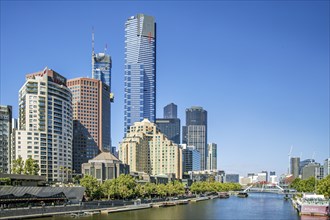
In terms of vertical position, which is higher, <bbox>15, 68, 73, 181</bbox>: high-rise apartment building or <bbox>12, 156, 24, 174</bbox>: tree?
<bbox>15, 68, 73, 181</bbox>: high-rise apartment building

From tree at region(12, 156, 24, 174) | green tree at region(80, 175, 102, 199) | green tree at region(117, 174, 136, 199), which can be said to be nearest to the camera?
green tree at region(80, 175, 102, 199)

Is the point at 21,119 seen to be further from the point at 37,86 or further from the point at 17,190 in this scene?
the point at 17,190

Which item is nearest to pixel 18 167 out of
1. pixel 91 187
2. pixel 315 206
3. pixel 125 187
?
pixel 91 187

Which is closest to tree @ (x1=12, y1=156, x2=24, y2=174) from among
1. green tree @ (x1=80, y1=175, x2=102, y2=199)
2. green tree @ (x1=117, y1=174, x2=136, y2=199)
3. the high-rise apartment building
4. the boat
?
green tree @ (x1=80, y1=175, x2=102, y2=199)

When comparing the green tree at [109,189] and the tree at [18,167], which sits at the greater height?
the tree at [18,167]

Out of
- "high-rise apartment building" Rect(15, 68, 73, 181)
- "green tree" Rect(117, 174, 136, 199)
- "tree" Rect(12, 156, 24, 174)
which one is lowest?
"green tree" Rect(117, 174, 136, 199)

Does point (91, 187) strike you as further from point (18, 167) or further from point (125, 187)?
point (18, 167)

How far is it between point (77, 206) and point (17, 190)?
16.8 m

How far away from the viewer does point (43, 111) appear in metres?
192

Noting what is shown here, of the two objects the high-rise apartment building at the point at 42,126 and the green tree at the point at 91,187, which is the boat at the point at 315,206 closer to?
the green tree at the point at 91,187

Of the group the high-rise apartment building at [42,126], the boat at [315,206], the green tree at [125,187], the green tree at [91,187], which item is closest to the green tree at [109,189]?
the green tree at [125,187]

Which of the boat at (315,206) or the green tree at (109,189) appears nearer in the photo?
the boat at (315,206)

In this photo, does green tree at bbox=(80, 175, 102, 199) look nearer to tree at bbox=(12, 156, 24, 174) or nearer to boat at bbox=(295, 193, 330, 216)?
tree at bbox=(12, 156, 24, 174)

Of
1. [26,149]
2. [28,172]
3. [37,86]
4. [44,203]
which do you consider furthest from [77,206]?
[37,86]
